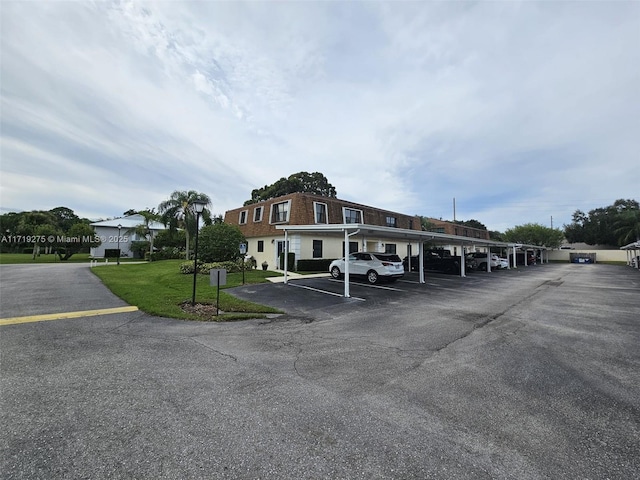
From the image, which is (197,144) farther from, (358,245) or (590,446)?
(590,446)

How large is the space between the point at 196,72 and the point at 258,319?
9.79 metres

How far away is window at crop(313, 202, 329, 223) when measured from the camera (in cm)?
2050

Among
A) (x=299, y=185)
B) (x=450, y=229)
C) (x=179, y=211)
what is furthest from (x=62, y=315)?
(x=450, y=229)

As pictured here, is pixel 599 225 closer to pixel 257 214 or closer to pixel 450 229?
pixel 450 229

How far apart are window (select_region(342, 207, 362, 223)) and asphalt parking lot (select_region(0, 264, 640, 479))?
52.5 ft

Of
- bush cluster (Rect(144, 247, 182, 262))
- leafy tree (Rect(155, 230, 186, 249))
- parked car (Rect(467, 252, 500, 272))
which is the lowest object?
parked car (Rect(467, 252, 500, 272))

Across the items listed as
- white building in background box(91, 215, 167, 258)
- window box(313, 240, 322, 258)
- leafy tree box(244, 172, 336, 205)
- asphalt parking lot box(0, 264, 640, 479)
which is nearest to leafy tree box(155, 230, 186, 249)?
white building in background box(91, 215, 167, 258)

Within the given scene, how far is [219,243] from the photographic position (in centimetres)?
1850

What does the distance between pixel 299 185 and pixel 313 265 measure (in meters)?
23.7

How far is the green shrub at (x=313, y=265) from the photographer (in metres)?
19.2

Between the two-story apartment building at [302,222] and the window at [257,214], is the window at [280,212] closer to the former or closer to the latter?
the two-story apartment building at [302,222]

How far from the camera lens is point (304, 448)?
95.8 inches

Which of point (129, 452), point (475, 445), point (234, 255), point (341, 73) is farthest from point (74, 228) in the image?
point (475, 445)

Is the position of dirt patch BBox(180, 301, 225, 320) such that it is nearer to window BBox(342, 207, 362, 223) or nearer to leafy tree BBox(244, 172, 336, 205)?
window BBox(342, 207, 362, 223)
